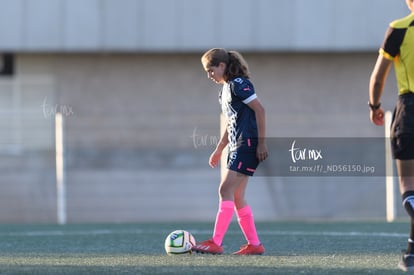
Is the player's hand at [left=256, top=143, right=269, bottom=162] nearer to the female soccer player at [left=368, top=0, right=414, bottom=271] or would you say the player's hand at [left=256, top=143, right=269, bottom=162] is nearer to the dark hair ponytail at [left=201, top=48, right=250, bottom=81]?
the dark hair ponytail at [left=201, top=48, right=250, bottom=81]

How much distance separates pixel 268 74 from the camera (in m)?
19.2

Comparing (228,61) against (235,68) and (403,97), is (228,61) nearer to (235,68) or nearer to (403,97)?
(235,68)

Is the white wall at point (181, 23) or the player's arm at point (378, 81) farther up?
the player's arm at point (378, 81)

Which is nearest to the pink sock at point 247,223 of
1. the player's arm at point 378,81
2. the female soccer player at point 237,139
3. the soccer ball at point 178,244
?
the female soccer player at point 237,139

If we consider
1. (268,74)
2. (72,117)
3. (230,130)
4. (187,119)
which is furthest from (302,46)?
(230,130)

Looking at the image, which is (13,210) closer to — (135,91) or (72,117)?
(72,117)

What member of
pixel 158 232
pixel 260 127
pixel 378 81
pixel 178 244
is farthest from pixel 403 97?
pixel 158 232

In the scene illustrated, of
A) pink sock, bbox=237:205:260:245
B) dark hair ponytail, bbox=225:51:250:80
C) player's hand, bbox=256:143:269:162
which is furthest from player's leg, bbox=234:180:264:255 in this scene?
dark hair ponytail, bbox=225:51:250:80

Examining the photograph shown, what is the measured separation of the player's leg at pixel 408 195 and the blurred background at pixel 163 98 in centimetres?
1028

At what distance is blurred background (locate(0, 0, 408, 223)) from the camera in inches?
674

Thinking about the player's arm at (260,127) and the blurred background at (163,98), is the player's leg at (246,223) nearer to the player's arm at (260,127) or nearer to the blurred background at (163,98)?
the player's arm at (260,127)

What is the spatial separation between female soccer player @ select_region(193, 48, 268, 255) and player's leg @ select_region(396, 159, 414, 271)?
1.52 meters

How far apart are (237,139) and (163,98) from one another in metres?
11.7

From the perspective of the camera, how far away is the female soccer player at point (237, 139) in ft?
24.3
